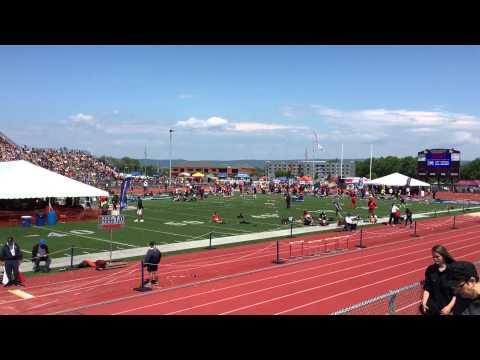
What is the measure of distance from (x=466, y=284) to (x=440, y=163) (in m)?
53.6

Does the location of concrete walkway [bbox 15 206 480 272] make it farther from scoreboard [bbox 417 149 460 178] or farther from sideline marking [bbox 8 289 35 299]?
scoreboard [bbox 417 149 460 178]

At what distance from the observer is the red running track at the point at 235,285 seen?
10977 millimetres

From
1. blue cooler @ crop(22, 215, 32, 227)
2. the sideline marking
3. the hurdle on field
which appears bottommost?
the sideline marking

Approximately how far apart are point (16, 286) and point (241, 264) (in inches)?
283

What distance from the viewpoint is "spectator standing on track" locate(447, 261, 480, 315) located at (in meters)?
4.29

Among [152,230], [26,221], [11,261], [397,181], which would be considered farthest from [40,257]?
[397,181]

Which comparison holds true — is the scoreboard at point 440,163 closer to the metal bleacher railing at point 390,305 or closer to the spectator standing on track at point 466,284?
the metal bleacher railing at point 390,305

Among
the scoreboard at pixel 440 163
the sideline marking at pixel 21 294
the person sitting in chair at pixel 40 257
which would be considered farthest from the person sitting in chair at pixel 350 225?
the scoreboard at pixel 440 163

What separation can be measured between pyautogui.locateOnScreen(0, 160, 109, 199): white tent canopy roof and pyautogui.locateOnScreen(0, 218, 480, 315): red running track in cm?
1377

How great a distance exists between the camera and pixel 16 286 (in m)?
13.0

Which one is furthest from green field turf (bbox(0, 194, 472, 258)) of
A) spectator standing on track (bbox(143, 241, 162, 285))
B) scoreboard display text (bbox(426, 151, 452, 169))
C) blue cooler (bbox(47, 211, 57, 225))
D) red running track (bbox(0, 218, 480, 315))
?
scoreboard display text (bbox(426, 151, 452, 169))
